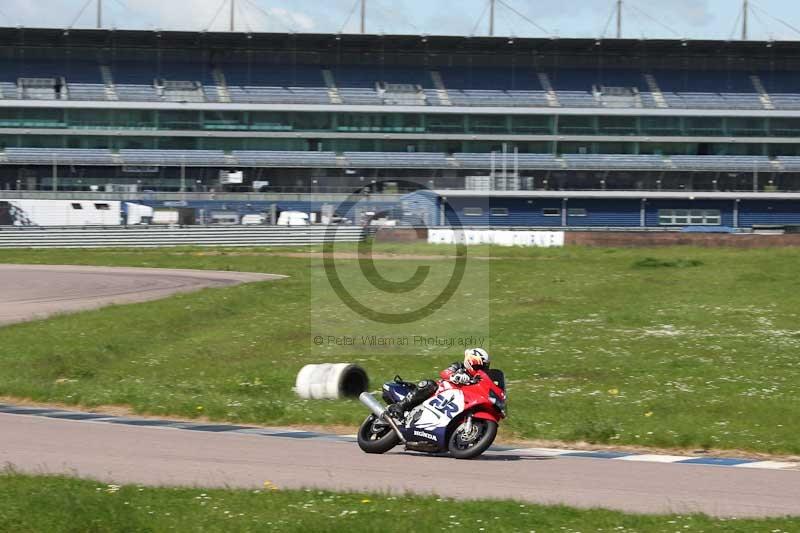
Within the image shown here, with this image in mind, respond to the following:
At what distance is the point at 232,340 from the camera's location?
27312 millimetres

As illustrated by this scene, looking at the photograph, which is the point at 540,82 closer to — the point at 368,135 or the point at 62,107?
the point at 368,135

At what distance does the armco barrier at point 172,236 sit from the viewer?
62531 mm

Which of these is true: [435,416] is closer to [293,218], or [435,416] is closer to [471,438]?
[471,438]

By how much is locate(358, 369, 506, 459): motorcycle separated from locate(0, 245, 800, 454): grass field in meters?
2.22

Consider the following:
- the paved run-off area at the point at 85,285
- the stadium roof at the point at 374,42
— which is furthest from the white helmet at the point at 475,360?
the stadium roof at the point at 374,42

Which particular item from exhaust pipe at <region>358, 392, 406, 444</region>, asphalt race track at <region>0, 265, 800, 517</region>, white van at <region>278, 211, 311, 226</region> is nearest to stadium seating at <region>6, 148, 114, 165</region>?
white van at <region>278, 211, 311, 226</region>

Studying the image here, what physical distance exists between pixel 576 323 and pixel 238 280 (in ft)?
53.2

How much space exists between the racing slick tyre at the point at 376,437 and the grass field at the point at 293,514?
3.03 metres

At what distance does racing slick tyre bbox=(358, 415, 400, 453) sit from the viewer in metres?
13.9

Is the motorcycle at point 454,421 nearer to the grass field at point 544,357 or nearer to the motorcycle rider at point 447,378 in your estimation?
the motorcycle rider at point 447,378

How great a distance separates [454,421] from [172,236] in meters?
54.2

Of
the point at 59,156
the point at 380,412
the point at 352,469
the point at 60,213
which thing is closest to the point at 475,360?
the point at 380,412

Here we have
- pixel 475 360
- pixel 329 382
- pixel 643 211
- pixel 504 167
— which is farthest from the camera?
pixel 504 167

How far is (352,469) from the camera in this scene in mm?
12883
